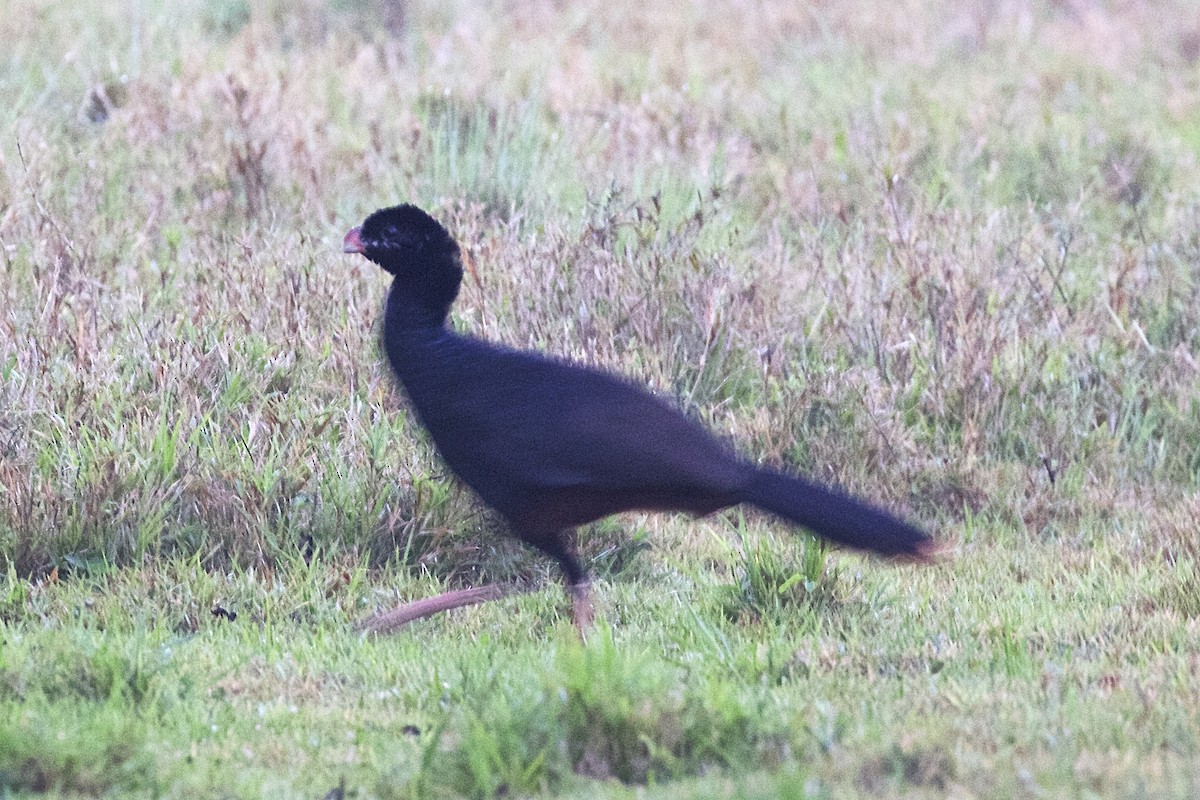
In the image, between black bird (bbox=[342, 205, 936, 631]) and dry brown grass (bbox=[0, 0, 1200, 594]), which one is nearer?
black bird (bbox=[342, 205, 936, 631])

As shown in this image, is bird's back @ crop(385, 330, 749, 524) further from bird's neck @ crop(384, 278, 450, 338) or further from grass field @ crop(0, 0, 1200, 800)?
grass field @ crop(0, 0, 1200, 800)

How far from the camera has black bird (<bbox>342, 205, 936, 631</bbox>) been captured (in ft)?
13.6

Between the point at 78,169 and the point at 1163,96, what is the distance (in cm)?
A: 731

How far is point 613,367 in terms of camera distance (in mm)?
6102

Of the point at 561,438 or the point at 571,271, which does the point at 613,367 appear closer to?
the point at 571,271

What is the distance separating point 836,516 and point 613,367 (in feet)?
6.87

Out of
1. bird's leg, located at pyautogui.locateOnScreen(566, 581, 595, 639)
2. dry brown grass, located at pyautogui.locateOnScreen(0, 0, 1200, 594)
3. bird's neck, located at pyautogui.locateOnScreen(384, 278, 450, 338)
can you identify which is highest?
bird's neck, located at pyautogui.locateOnScreen(384, 278, 450, 338)

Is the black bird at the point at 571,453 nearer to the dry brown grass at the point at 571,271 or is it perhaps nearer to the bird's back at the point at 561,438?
the bird's back at the point at 561,438

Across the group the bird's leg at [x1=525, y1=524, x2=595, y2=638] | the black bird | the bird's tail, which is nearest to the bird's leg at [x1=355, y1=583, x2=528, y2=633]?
the black bird

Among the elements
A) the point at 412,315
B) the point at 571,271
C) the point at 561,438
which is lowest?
the point at 571,271

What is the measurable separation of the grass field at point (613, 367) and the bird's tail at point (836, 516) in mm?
343

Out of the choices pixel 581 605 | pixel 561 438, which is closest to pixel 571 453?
pixel 561 438

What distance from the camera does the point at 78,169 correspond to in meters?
7.81

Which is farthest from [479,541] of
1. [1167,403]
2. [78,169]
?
[78,169]
